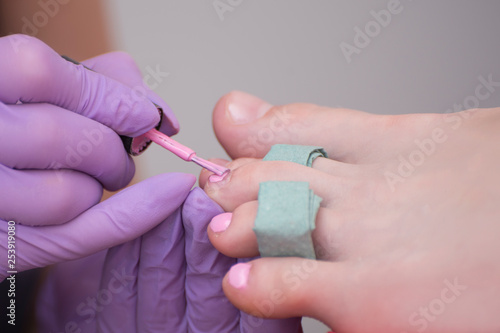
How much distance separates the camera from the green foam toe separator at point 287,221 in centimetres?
68

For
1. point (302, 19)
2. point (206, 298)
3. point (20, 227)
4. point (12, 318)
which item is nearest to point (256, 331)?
point (206, 298)

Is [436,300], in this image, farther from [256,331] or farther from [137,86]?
[137,86]

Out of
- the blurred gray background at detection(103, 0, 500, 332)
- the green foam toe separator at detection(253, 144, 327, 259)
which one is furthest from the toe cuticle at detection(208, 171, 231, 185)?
the blurred gray background at detection(103, 0, 500, 332)

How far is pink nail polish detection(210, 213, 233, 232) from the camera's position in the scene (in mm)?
760

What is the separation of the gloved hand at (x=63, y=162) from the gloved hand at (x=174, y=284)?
0.19ft

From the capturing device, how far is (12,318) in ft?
3.43

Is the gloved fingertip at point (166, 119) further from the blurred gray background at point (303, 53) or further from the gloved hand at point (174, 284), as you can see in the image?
the blurred gray background at point (303, 53)

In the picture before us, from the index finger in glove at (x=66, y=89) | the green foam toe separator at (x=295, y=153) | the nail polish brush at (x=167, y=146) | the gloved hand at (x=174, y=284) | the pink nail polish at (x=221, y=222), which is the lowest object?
the gloved hand at (x=174, y=284)

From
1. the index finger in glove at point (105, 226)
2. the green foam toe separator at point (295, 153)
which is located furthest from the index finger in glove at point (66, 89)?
the green foam toe separator at point (295, 153)

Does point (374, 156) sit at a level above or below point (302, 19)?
below

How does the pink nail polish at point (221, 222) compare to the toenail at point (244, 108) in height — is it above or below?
below

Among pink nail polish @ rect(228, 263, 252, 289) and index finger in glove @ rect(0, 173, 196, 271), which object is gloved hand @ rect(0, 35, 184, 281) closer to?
index finger in glove @ rect(0, 173, 196, 271)

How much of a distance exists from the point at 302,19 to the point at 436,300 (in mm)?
1036

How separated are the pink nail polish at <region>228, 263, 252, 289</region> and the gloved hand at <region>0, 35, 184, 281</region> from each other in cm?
16
